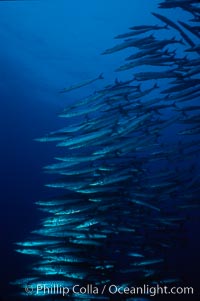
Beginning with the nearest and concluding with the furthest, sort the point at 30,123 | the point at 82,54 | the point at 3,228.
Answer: the point at 82,54, the point at 3,228, the point at 30,123

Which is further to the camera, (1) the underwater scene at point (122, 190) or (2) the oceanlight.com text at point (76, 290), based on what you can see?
(1) the underwater scene at point (122, 190)

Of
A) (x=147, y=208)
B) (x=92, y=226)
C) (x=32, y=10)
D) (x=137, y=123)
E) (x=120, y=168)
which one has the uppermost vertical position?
(x=32, y=10)

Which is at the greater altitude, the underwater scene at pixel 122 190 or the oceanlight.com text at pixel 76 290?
the underwater scene at pixel 122 190

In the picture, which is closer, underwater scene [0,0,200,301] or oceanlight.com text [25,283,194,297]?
oceanlight.com text [25,283,194,297]

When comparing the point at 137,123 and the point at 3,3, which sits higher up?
the point at 3,3

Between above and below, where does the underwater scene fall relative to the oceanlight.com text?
above

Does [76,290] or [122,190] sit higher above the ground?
[122,190]

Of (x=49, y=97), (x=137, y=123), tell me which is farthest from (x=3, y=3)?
(x=137, y=123)

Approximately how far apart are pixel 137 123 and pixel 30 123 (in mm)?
17349

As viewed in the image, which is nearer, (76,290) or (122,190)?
(76,290)

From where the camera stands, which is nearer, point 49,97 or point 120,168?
point 120,168

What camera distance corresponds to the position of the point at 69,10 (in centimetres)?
1402

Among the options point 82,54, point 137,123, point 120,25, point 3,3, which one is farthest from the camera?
point 82,54

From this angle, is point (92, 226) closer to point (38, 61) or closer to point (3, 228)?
point (38, 61)
